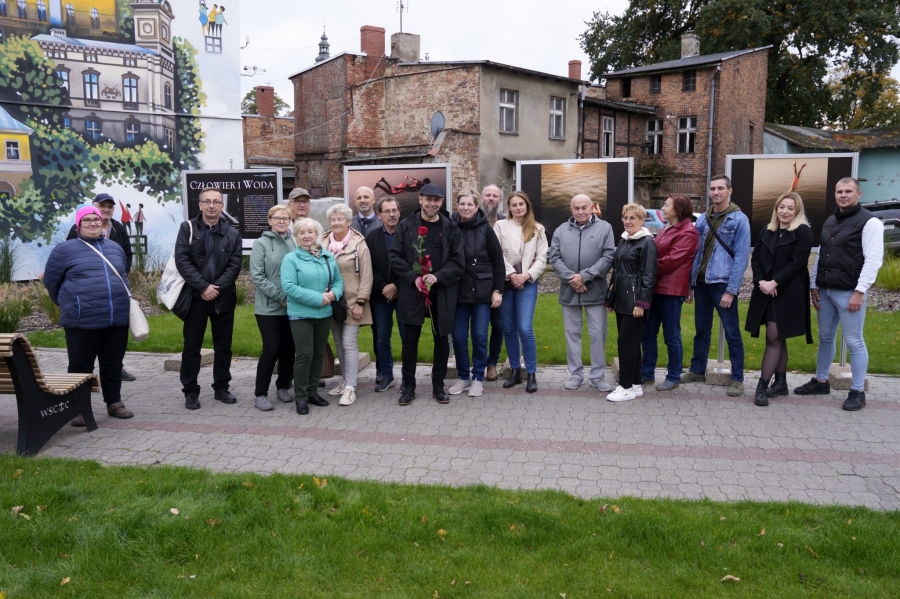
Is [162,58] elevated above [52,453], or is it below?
above

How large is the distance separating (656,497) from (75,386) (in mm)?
4529

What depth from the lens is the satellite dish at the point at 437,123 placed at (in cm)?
3067

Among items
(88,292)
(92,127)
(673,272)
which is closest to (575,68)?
(92,127)

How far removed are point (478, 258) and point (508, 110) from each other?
24985 millimetres

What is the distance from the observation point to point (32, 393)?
578 centimetres

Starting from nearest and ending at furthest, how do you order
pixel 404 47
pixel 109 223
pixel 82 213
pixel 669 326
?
pixel 82 213 → pixel 669 326 → pixel 109 223 → pixel 404 47

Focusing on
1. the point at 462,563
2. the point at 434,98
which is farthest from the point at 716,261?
the point at 434,98

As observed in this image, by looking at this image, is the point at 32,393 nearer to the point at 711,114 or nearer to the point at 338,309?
the point at 338,309

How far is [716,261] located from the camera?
291 inches

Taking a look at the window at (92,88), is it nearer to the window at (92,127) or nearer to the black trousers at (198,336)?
the window at (92,127)

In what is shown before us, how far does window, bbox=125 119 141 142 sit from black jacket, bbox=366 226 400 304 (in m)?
13.2

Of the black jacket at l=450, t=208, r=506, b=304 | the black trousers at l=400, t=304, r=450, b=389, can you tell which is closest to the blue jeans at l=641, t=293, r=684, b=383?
the black jacket at l=450, t=208, r=506, b=304

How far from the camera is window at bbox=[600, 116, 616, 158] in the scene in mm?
36812

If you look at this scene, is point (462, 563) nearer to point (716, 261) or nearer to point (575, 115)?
point (716, 261)
